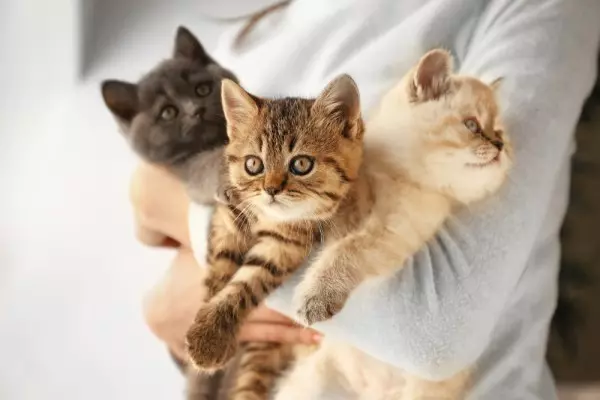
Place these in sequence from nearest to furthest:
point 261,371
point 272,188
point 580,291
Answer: point 272,188, point 261,371, point 580,291

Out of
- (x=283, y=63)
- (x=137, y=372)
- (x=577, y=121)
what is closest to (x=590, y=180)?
(x=577, y=121)

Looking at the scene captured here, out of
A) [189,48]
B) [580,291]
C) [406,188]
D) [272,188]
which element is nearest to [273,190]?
[272,188]

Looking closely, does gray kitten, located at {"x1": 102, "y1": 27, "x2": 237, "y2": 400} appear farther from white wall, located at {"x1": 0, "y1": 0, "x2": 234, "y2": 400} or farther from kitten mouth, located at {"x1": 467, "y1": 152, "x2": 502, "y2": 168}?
kitten mouth, located at {"x1": 467, "y1": 152, "x2": 502, "y2": 168}

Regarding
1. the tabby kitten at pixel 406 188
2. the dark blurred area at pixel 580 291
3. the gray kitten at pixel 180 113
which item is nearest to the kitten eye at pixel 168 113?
the gray kitten at pixel 180 113

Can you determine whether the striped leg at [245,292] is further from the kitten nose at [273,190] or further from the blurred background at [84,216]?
the blurred background at [84,216]

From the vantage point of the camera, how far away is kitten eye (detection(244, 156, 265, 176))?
1.91 ft

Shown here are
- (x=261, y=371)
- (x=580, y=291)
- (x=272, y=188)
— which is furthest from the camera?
(x=580, y=291)

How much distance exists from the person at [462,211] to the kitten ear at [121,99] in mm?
60

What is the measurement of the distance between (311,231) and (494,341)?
22 centimetres

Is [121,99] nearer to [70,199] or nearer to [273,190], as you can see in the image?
[70,199]

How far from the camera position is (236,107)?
614 mm

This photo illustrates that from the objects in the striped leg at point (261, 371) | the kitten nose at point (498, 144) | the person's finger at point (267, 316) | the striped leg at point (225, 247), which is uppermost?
the kitten nose at point (498, 144)

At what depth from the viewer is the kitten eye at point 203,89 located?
2.31 ft

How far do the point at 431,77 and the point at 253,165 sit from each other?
17 centimetres
